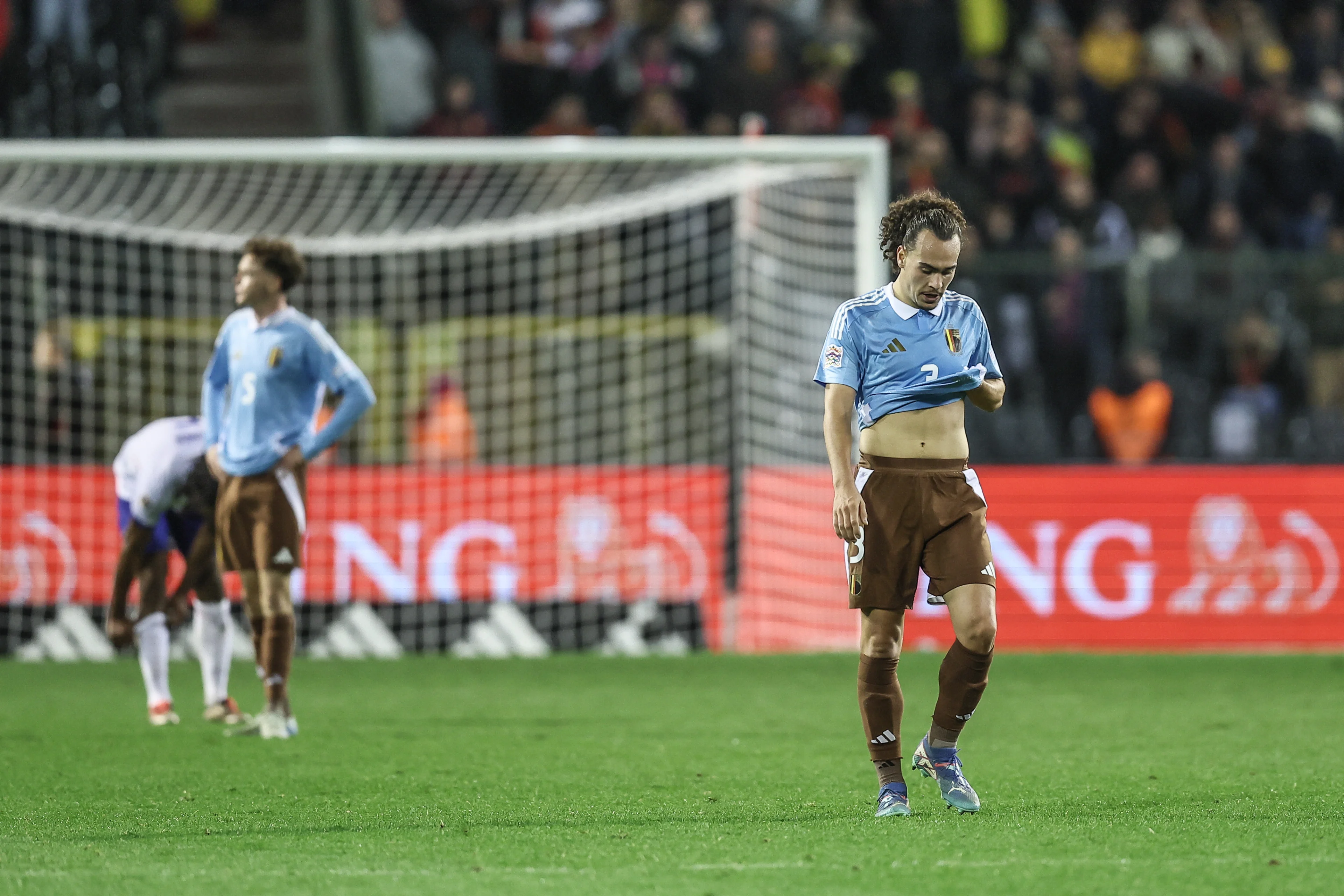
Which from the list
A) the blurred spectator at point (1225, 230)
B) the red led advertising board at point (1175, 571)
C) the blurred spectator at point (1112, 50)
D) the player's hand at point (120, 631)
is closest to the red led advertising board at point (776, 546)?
the red led advertising board at point (1175, 571)

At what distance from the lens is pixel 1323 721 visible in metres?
8.62

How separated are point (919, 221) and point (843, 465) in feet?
2.60

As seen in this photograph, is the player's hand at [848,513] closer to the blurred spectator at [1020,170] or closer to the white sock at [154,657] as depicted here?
the white sock at [154,657]

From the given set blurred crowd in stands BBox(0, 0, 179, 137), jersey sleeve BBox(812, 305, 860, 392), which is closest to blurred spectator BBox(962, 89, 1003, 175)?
blurred crowd in stands BBox(0, 0, 179, 137)

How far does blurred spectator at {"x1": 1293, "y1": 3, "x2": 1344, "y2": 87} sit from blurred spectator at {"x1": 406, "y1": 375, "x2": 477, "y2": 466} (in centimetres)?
932

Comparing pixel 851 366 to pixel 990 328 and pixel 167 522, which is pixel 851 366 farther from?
pixel 990 328

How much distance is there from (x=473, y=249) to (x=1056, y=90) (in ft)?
20.3

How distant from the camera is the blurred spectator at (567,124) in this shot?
51.9 ft

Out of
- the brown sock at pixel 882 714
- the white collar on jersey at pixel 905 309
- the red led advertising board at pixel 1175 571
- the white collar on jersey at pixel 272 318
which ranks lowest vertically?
the red led advertising board at pixel 1175 571

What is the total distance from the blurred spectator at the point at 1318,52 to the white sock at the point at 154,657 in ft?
43.0

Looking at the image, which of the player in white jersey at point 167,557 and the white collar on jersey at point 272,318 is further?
the player in white jersey at point 167,557

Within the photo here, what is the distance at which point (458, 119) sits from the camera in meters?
15.9

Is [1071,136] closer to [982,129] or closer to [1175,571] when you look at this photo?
[982,129]

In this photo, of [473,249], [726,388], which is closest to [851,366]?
[726,388]
